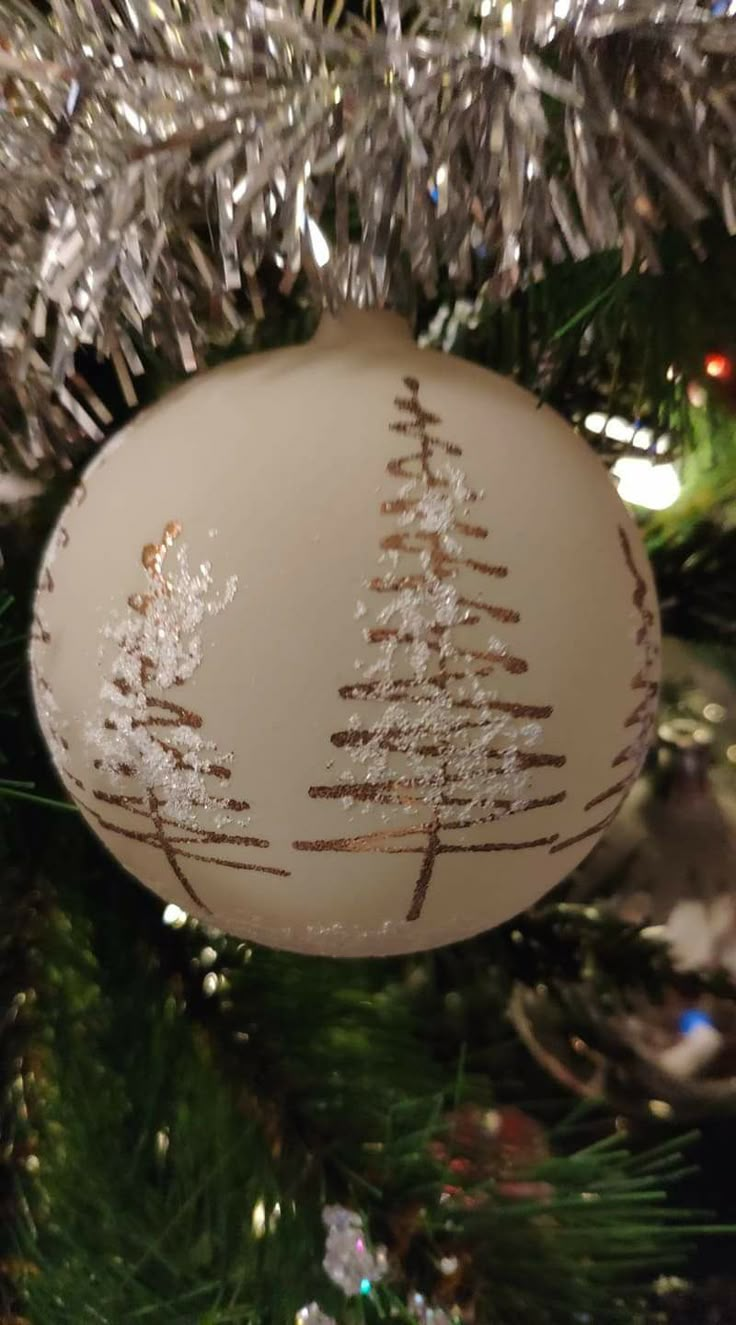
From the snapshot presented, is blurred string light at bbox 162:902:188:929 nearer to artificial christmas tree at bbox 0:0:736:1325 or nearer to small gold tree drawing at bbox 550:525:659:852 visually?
artificial christmas tree at bbox 0:0:736:1325

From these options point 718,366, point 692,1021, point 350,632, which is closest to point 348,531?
point 350,632

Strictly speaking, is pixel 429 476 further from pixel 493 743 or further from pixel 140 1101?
pixel 140 1101

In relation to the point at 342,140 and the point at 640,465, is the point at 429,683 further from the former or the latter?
the point at 640,465

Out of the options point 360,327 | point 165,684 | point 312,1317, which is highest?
point 360,327

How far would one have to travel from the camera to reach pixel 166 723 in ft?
0.83

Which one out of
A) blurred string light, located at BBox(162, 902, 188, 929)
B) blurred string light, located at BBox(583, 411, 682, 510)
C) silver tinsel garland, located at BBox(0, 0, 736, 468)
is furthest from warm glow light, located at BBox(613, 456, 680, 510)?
blurred string light, located at BBox(162, 902, 188, 929)

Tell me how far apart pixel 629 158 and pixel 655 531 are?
22 cm

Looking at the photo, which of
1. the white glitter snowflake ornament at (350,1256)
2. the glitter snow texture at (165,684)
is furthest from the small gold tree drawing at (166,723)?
the white glitter snowflake ornament at (350,1256)

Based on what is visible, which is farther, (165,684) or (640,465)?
(640,465)

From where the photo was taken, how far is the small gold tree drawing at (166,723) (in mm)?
247

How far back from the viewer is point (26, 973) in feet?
1.39

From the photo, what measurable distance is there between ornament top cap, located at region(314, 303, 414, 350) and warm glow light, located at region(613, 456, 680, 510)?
0.19 meters

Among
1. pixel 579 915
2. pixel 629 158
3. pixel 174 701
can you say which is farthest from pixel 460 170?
pixel 579 915

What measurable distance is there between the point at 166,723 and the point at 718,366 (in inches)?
10.6
